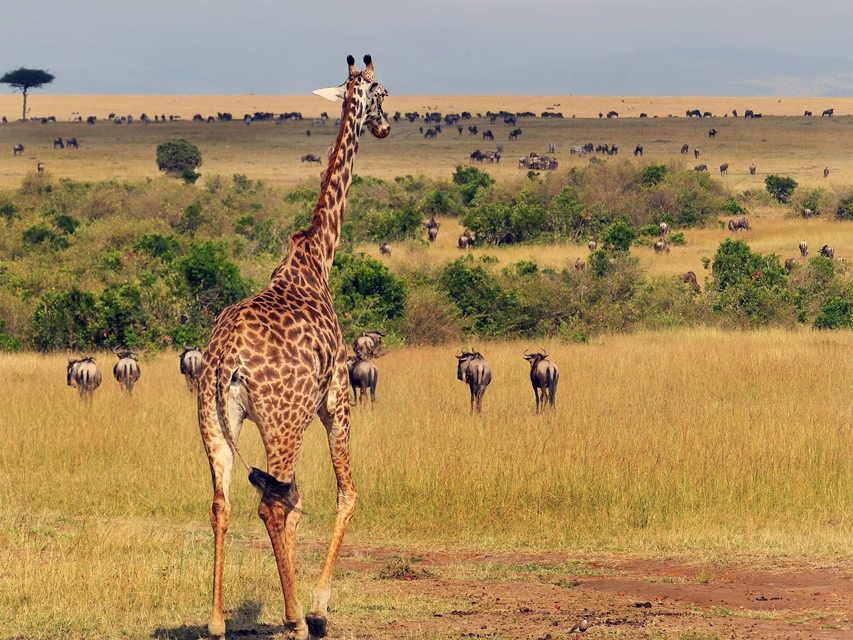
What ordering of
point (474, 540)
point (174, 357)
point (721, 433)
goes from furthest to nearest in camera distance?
point (174, 357) < point (721, 433) < point (474, 540)

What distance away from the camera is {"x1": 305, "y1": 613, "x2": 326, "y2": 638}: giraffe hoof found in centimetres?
707

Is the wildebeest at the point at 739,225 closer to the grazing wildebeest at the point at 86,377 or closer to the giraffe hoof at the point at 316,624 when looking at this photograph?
the grazing wildebeest at the point at 86,377

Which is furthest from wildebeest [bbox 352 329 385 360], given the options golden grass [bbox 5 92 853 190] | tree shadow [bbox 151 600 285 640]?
golden grass [bbox 5 92 853 190]

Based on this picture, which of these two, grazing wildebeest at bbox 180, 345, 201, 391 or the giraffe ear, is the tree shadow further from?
grazing wildebeest at bbox 180, 345, 201, 391

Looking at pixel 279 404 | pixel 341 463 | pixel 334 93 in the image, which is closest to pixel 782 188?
pixel 334 93

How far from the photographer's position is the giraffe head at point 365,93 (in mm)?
8680

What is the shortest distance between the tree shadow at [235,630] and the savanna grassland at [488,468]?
0.09 feet

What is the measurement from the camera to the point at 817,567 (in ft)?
30.5

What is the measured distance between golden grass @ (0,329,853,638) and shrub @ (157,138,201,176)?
52.1 metres

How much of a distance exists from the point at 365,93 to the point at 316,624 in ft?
13.3

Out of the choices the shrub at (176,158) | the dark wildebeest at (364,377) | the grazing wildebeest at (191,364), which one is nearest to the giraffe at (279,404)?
the dark wildebeest at (364,377)

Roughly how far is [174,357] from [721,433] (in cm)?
1210

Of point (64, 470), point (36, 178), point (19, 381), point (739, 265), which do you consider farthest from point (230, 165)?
point (64, 470)

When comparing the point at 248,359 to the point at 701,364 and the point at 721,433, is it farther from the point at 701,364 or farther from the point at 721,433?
the point at 701,364
